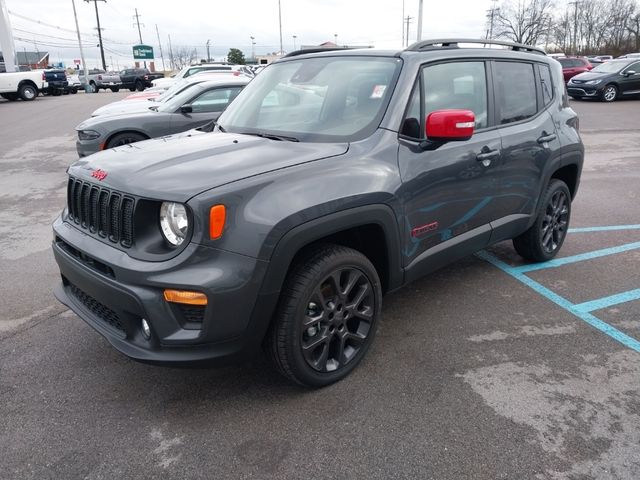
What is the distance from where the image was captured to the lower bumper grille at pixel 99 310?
2.66 metres

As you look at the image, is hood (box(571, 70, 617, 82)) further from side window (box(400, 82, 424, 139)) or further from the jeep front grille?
the jeep front grille

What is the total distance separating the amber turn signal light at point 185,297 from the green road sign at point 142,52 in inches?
3441

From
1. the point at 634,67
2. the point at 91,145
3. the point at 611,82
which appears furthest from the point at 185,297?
the point at 634,67

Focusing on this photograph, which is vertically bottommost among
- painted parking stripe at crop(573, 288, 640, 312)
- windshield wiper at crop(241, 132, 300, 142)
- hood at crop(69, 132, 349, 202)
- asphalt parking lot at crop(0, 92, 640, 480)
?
painted parking stripe at crop(573, 288, 640, 312)

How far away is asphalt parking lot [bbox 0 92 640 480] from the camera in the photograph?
7.94ft

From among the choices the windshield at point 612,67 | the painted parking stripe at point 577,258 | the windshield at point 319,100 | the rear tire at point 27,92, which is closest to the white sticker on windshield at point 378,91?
the windshield at point 319,100

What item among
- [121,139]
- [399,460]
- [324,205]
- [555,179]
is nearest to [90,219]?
[324,205]

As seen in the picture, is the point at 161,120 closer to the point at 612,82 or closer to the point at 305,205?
the point at 305,205

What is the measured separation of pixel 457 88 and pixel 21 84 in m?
29.1

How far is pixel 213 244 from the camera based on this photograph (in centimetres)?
238

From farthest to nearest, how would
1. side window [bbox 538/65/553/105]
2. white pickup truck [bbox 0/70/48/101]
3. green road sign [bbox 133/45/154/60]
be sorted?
green road sign [bbox 133/45/154/60]
white pickup truck [bbox 0/70/48/101]
side window [bbox 538/65/553/105]

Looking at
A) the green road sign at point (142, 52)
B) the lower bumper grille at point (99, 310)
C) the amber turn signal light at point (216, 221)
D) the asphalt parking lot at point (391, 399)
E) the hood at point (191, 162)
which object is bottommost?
the asphalt parking lot at point (391, 399)

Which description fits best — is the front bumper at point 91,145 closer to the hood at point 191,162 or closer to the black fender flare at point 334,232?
the hood at point 191,162

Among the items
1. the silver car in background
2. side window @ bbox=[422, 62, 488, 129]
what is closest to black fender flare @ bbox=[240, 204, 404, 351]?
side window @ bbox=[422, 62, 488, 129]
